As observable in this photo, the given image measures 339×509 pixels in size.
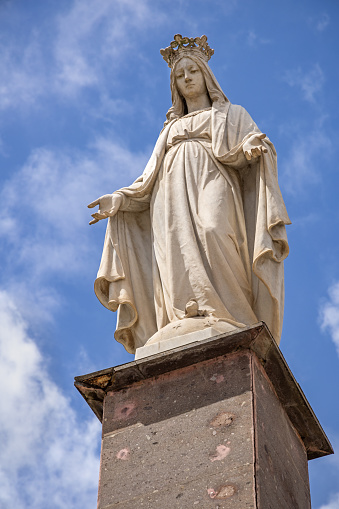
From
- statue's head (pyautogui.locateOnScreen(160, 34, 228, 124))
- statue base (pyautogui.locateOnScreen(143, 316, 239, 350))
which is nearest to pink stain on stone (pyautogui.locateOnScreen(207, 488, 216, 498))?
statue base (pyautogui.locateOnScreen(143, 316, 239, 350))

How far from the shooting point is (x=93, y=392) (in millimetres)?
9102

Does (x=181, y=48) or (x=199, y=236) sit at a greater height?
(x=181, y=48)

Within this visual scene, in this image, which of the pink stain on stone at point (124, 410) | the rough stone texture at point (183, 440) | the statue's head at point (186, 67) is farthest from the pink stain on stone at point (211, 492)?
the statue's head at point (186, 67)

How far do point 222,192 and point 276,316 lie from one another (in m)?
1.44

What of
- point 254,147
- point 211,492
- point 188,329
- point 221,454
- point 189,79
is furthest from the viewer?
point 189,79

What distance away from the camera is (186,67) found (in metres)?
11.6

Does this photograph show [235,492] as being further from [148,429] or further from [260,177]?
[260,177]

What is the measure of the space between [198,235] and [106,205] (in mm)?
1235

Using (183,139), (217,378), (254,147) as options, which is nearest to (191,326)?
(217,378)

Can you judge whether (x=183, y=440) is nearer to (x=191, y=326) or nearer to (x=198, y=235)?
(x=191, y=326)

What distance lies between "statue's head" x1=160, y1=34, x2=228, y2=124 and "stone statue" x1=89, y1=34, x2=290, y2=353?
23 cm

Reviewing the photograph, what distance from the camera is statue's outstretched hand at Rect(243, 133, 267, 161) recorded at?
10.2 meters

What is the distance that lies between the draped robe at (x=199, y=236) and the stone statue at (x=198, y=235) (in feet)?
0.03

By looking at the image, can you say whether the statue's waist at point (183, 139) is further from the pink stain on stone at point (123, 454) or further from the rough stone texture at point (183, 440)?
the pink stain on stone at point (123, 454)
